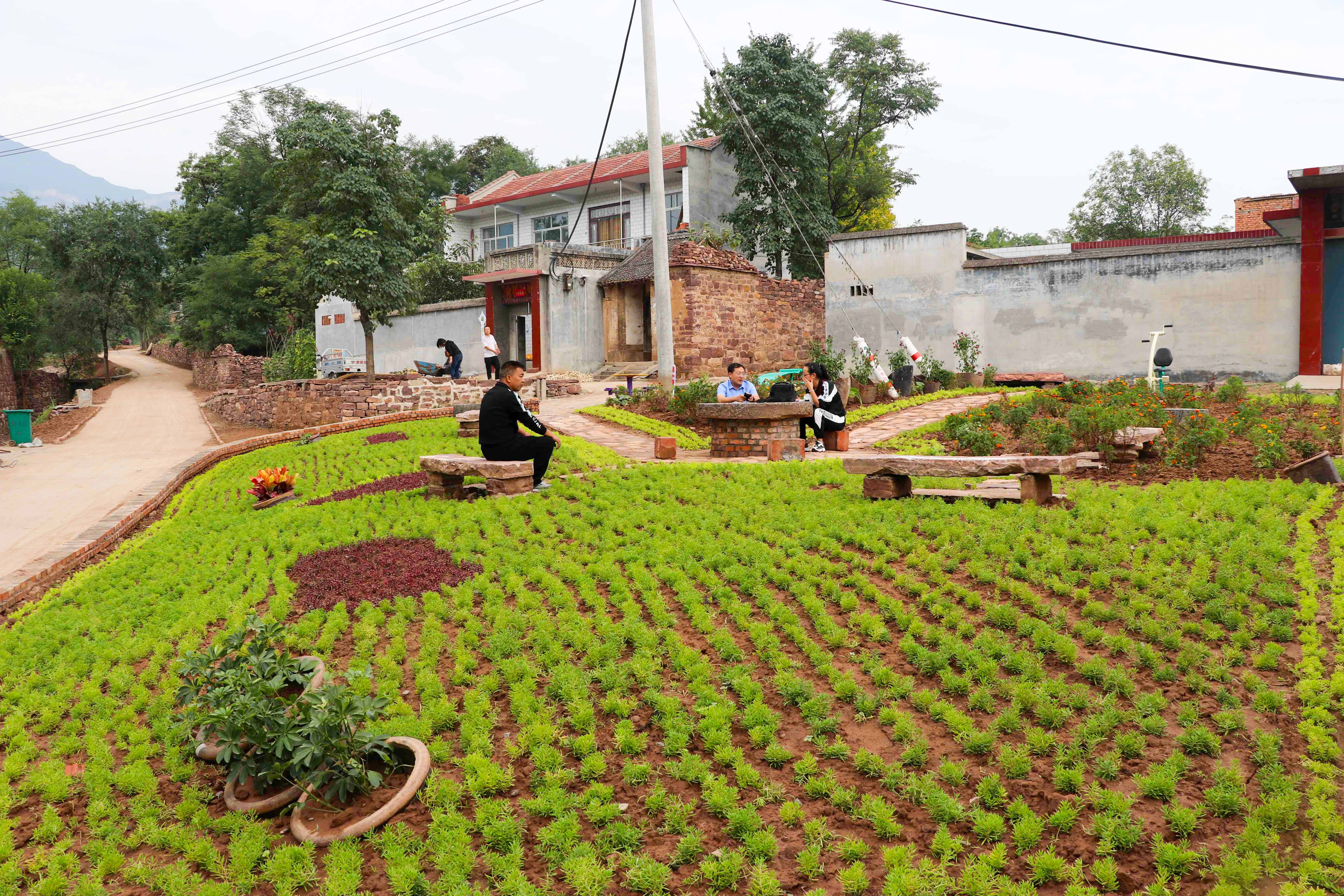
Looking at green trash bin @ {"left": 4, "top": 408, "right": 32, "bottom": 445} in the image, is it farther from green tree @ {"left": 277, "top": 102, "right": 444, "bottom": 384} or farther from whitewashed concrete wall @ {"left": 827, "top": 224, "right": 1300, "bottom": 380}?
whitewashed concrete wall @ {"left": 827, "top": 224, "right": 1300, "bottom": 380}

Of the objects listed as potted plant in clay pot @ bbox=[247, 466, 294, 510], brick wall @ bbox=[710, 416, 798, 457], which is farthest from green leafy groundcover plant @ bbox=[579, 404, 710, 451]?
potted plant in clay pot @ bbox=[247, 466, 294, 510]

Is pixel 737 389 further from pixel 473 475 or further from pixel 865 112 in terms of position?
pixel 865 112

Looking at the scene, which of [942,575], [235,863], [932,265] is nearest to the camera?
[235,863]

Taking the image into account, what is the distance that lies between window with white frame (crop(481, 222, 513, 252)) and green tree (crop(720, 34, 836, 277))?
11232 mm

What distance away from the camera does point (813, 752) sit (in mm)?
4195

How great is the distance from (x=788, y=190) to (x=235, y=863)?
2827 cm

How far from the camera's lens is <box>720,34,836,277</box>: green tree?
29031mm

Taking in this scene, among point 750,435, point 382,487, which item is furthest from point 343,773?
point 750,435

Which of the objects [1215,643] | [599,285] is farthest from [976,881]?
[599,285]

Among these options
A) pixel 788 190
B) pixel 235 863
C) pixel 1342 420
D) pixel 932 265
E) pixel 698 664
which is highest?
pixel 788 190

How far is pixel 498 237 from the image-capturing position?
37.6 m

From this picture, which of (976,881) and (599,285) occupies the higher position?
(599,285)

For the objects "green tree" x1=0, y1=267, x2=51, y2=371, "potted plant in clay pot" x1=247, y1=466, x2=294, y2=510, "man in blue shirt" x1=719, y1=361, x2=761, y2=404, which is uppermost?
"green tree" x1=0, y1=267, x2=51, y2=371

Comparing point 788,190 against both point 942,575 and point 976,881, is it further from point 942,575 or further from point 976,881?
point 976,881
